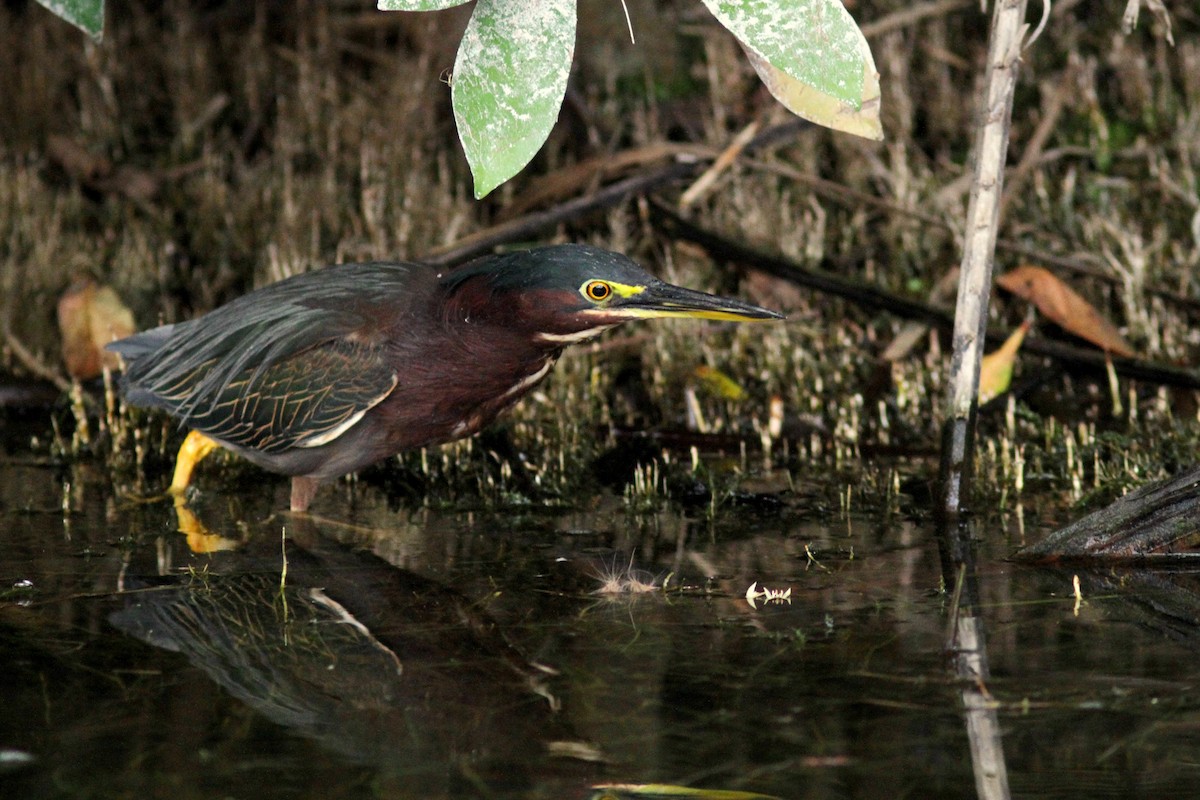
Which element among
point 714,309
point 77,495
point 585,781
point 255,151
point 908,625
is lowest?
point 585,781

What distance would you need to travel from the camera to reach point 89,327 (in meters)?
6.39

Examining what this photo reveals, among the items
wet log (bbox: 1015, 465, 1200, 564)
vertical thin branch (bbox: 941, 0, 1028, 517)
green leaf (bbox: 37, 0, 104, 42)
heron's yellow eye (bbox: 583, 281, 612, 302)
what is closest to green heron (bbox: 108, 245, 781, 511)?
heron's yellow eye (bbox: 583, 281, 612, 302)

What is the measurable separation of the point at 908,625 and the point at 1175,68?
21.0 ft

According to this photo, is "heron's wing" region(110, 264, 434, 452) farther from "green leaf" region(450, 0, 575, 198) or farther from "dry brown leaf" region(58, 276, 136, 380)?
"green leaf" region(450, 0, 575, 198)

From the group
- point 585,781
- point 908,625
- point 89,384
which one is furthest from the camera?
point 89,384

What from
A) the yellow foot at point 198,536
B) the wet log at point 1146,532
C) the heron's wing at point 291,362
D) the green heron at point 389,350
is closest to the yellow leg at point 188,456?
the green heron at point 389,350

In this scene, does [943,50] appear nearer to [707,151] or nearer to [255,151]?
[707,151]

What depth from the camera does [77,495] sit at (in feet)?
16.6

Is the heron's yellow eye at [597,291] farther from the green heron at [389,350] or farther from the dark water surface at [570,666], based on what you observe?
the dark water surface at [570,666]

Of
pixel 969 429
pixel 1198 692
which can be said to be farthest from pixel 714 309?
pixel 1198 692

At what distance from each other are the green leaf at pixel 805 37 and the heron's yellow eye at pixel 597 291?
6.02 ft

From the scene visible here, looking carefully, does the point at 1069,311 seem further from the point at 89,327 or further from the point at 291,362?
the point at 89,327

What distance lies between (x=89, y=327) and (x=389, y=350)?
236cm

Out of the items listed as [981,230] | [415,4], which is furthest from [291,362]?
[415,4]
